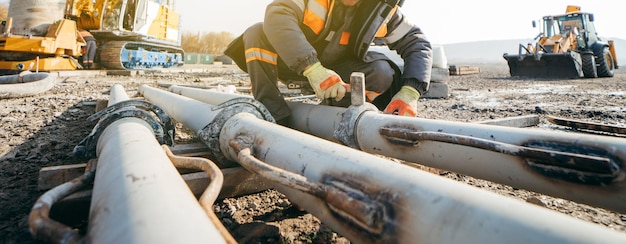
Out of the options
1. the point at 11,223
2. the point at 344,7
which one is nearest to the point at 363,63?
the point at 344,7

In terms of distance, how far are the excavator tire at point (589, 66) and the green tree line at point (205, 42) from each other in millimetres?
21790

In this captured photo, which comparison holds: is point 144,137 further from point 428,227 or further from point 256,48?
point 256,48

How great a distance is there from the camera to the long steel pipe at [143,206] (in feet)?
2.10

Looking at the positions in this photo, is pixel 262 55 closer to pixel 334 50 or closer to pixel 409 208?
pixel 334 50

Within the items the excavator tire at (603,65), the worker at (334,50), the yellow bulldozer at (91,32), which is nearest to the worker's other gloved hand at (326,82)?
the worker at (334,50)

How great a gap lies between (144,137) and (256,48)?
50.4 inches

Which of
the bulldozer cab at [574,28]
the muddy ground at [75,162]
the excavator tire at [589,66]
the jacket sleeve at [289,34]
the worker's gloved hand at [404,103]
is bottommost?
the muddy ground at [75,162]

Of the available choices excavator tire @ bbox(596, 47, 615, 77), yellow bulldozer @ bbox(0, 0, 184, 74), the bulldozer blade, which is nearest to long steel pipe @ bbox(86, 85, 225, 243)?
yellow bulldozer @ bbox(0, 0, 184, 74)

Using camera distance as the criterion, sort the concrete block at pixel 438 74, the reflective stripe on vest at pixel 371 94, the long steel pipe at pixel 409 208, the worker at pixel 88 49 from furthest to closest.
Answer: the worker at pixel 88 49, the concrete block at pixel 438 74, the reflective stripe on vest at pixel 371 94, the long steel pipe at pixel 409 208

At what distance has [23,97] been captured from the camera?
170 inches

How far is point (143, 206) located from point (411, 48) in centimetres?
229

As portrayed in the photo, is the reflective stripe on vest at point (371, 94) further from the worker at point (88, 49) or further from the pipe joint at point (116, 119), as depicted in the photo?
the worker at point (88, 49)

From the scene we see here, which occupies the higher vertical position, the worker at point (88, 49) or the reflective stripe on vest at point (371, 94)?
the worker at point (88, 49)

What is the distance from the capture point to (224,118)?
168 centimetres
